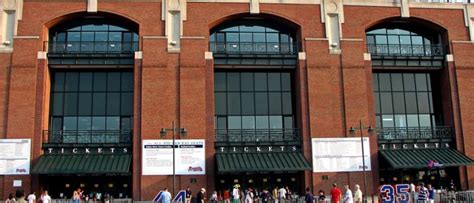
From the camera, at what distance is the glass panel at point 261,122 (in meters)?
35.2

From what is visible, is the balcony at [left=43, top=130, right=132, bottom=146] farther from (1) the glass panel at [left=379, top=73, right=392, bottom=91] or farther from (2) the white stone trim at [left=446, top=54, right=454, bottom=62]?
(2) the white stone trim at [left=446, top=54, right=454, bottom=62]

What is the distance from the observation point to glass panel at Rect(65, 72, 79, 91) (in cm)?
3481

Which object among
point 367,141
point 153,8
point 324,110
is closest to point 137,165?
point 153,8

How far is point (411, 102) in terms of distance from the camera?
3719 cm

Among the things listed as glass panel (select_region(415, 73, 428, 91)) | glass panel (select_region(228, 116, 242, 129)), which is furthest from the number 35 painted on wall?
glass panel (select_region(415, 73, 428, 91))

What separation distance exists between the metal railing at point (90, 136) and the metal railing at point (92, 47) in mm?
5494

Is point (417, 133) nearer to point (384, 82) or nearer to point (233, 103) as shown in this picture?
point (384, 82)

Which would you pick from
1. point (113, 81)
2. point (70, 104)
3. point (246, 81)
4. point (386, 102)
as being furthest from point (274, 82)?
point (70, 104)

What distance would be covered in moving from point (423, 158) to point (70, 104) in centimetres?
2440

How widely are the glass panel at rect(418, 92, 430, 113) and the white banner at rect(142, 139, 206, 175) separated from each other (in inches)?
660

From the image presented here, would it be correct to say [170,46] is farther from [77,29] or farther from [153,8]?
[77,29]

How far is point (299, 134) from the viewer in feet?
113

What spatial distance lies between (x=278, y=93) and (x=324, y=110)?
3.84 m

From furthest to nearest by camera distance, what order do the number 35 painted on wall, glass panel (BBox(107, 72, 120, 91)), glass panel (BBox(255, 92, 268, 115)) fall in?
glass panel (BBox(255, 92, 268, 115)) → glass panel (BBox(107, 72, 120, 91)) → the number 35 painted on wall
